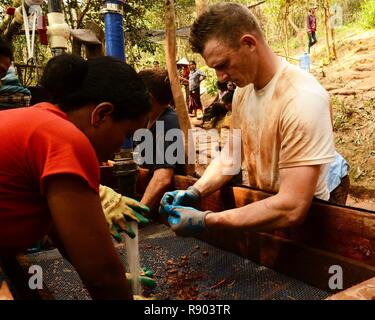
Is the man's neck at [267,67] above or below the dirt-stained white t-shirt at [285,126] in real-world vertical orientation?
above

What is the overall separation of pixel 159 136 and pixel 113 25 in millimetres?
969

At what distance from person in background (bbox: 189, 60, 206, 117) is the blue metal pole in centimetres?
1036

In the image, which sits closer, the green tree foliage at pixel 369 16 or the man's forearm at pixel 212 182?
the man's forearm at pixel 212 182

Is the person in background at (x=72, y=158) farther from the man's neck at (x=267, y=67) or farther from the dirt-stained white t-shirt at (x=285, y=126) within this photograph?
the man's neck at (x=267, y=67)

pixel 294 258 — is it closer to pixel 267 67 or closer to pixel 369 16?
pixel 267 67

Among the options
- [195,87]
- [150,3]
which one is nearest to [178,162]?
[150,3]

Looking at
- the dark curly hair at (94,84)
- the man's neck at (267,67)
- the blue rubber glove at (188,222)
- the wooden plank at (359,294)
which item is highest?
the man's neck at (267,67)

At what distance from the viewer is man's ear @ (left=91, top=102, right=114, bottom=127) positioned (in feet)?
4.04

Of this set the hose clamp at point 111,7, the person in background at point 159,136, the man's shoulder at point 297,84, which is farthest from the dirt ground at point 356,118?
the hose clamp at point 111,7

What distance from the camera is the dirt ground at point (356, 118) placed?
6301 millimetres

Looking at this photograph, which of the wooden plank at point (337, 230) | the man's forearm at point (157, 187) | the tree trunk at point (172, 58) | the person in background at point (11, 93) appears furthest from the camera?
the tree trunk at point (172, 58)

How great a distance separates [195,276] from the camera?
2098 millimetres

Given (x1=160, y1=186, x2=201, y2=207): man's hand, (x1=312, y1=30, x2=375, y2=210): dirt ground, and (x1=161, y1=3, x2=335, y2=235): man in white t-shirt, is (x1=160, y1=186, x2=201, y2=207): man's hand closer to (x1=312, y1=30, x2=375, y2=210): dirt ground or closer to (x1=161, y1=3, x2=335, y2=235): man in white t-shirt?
(x1=161, y1=3, x2=335, y2=235): man in white t-shirt
